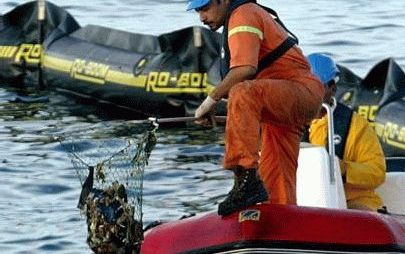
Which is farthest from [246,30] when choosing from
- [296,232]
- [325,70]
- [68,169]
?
[68,169]


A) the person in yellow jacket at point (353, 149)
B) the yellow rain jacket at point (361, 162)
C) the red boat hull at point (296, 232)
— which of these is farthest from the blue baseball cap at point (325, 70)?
the red boat hull at point (296, 232)

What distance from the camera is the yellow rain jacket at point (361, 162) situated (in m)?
10.7

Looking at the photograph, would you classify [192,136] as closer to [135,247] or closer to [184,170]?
[184,170]

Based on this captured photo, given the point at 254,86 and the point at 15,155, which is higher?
the point at 254,86

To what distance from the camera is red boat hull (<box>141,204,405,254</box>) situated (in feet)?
30.3

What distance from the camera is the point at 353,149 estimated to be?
A: 10836 millimetres

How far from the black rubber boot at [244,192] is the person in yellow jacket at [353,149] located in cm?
143

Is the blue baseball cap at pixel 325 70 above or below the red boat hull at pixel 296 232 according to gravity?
above

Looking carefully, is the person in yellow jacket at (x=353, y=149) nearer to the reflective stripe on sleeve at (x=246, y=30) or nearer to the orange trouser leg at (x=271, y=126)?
the orange trouser leg at (x=271, y=126)

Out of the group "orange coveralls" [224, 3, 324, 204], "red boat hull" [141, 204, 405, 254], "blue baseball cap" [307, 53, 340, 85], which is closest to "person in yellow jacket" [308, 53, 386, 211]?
"blue baseball cap" [307, 53, 340, 85]

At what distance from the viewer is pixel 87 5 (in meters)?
29.6

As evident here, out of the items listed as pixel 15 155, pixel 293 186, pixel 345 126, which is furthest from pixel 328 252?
pixel 15 155

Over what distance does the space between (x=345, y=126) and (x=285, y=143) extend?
0.99m

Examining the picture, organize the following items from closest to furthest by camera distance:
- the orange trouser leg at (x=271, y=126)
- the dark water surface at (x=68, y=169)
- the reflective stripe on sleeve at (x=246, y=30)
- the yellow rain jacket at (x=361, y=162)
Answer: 1. the orange trouser leg at (x=271, y=126)
2. the reflective stripe on sleeve at (x=246, y=30)
3. the yellow rain jacket at (x=361, y=162)
4. the dark water surface at (x=68, y=169)
